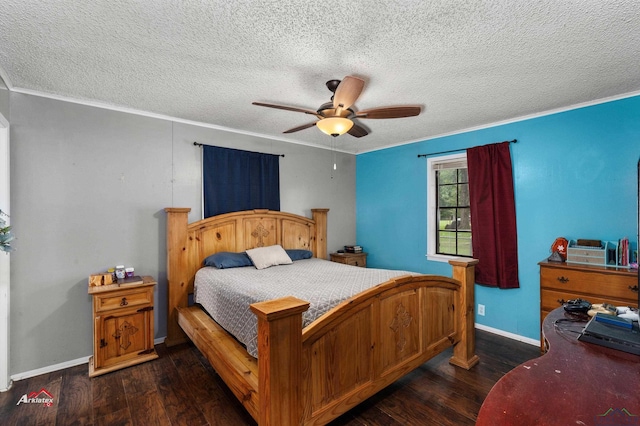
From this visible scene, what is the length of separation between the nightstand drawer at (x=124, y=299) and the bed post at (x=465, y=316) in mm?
2897

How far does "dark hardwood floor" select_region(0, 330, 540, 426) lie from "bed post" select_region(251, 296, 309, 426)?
75 centimetres

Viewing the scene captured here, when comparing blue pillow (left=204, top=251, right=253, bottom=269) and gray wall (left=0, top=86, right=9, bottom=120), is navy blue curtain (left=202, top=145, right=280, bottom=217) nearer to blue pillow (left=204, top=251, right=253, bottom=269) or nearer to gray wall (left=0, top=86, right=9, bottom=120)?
blue pillow (left=204, top=251, right=253, bottom=269)

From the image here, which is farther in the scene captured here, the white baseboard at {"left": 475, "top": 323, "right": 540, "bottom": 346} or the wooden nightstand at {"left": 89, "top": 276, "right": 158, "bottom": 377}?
the white baseboard at {"left": 475, "top": 323, "right": 540, "bottom": 346}

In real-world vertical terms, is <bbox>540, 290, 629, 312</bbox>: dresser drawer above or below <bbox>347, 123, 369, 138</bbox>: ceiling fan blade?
below

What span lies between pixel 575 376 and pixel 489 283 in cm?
285

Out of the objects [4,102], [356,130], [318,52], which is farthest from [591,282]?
[4,102]

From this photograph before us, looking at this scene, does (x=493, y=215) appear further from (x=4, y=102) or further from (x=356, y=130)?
(x=4, y=102)

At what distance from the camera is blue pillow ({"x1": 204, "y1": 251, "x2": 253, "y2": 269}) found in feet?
Answer: 10.7

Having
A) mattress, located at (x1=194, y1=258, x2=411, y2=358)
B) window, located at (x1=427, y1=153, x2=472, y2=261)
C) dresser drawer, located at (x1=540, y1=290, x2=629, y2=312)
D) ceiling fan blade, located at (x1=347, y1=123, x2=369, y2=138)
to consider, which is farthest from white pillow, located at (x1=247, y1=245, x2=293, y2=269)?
dresser drawer, located at (x1=540, y1=290, x2=629, y2=312)

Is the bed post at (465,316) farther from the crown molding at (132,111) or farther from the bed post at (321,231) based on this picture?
the crown molding at (132,111)

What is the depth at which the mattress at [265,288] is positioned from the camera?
2064mm

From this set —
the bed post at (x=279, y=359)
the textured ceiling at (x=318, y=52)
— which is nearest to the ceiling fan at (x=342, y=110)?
the textured ceiling at (x=318, y=52)

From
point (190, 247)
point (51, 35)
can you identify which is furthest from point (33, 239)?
point (51, 35)

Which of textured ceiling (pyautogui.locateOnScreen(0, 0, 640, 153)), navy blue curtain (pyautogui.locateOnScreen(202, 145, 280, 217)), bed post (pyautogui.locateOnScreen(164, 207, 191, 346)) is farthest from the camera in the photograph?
navy blue curtain (pyautogui.locateOnScreen(202, 145, 280, 217))
